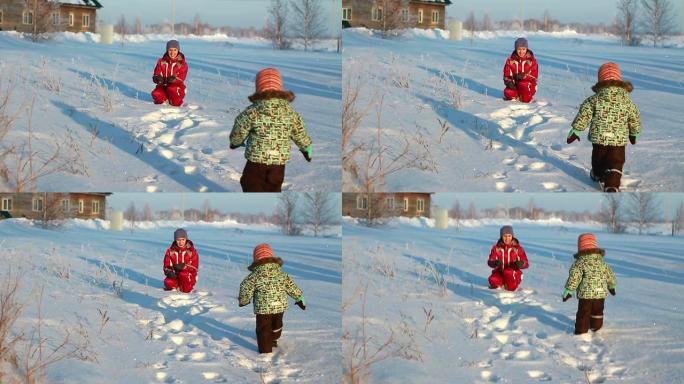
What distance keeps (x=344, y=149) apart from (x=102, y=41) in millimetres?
3819

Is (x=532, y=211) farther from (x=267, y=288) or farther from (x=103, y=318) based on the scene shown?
(x=103, y=318)

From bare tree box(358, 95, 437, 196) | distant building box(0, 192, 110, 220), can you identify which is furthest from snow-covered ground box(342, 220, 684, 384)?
distant building box(0, 192, 110, 220)

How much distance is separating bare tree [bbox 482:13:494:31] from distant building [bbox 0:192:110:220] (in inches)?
163

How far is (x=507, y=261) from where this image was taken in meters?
11.5

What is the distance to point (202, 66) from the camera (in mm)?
13367

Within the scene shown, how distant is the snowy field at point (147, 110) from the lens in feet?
36.3

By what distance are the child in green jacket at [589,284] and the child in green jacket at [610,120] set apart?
0.67 m

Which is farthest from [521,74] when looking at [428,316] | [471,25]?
[428,316]

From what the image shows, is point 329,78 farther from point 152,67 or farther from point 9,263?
point 9,263

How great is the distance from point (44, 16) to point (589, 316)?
689cm

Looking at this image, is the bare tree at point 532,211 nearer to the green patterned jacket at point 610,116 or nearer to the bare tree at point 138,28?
the green patterned jacket at point 610,116

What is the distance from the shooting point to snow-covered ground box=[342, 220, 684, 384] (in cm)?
1027

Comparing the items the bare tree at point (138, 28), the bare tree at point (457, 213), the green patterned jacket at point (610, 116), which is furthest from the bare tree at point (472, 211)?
the bare tree at point (138, 28)

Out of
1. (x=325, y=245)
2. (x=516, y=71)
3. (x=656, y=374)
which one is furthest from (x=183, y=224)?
(x=656, y=374)
